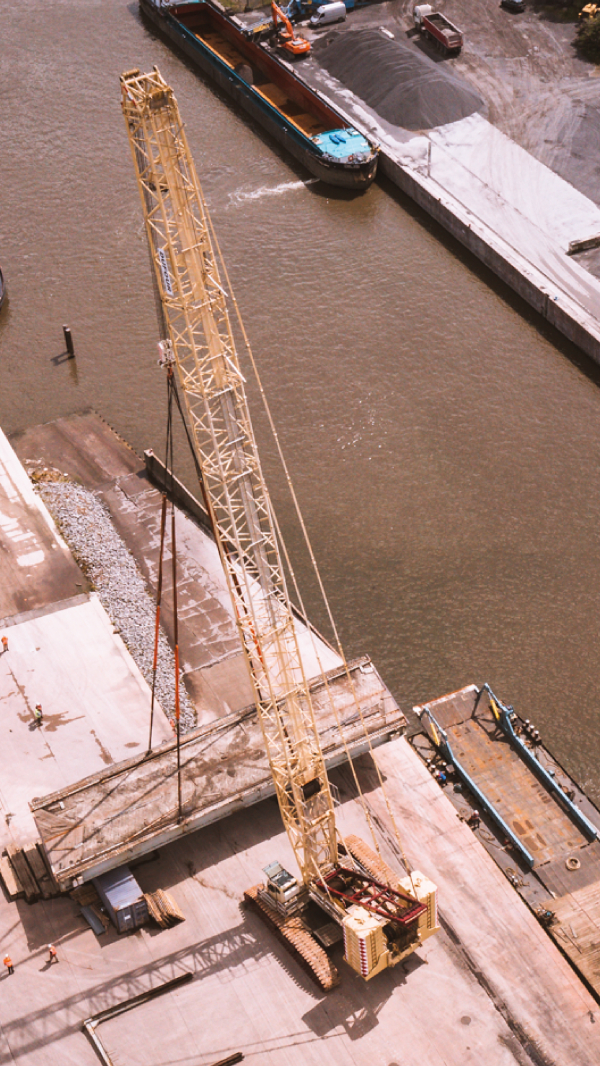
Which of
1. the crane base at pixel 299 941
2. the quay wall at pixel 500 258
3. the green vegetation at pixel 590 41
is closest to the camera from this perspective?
the crane base at pixel 299 941

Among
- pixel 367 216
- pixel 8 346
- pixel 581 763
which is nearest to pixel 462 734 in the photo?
pixel 581 763

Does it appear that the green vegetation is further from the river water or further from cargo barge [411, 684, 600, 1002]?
cargo barge [411, 684, 600, 1002]

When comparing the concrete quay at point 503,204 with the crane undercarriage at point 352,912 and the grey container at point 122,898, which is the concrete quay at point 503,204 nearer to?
the crane undercarriage at point 352,912

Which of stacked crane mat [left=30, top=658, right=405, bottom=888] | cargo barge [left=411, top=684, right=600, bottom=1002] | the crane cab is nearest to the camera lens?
the crane cab

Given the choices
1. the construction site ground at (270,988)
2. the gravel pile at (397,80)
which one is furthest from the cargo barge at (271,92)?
the construction site ground at (270,988)

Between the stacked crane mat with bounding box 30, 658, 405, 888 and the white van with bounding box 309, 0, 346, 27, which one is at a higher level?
the white van with bounding box 309, 0, 346, 27

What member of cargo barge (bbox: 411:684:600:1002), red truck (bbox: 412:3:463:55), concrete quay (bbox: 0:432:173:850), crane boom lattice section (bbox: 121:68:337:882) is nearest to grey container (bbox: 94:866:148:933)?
concrete quay (bbox: 0:432:173:850)

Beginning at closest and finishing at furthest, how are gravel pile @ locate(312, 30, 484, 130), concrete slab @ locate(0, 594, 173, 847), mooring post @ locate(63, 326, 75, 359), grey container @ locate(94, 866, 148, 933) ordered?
1. grey container @ locate(94, 866, 148, 933)
2. concrete slab @ locate(0, 594, 173, 847)
3. mooring post @ locate(63, 326, 75, 359)
4. gravel pile @ locate(312, 30, 484, 130)
